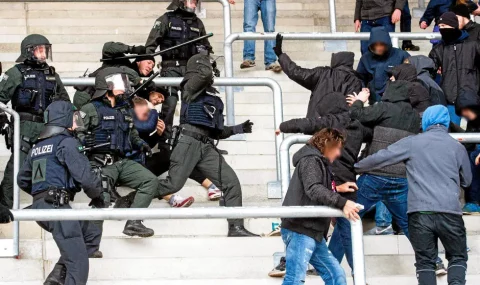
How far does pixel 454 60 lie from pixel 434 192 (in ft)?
9.10

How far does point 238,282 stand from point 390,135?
1.54 metres

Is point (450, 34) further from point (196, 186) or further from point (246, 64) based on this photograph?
point (196, 186)

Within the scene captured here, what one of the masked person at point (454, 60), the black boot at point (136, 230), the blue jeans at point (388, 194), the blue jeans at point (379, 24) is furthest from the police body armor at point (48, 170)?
the blue jeans at point (379, 24)

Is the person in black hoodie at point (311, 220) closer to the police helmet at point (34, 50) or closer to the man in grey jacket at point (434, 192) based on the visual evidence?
the man in grey jacket at point (434, 192)

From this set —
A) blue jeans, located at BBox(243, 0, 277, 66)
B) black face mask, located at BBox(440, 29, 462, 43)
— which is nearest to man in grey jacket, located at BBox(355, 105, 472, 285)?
black face mask, located at BBox(440, 29, 462, 43)

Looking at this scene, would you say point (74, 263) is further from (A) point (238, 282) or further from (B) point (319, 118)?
(B) point (319, 118)

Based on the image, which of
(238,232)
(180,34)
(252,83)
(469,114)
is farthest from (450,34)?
(238,232)

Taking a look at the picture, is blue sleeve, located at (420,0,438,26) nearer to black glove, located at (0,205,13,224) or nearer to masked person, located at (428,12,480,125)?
masked person, located at (428,12,480,125)

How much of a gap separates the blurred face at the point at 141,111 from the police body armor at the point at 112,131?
17.1 inches

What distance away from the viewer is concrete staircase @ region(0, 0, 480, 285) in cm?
980

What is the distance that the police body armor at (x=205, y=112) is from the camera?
34.9ft

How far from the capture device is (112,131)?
10414 millimetres

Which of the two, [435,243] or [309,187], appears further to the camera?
[435,243]

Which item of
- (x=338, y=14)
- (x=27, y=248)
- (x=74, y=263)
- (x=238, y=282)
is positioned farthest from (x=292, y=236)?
(x=338, y=14)
